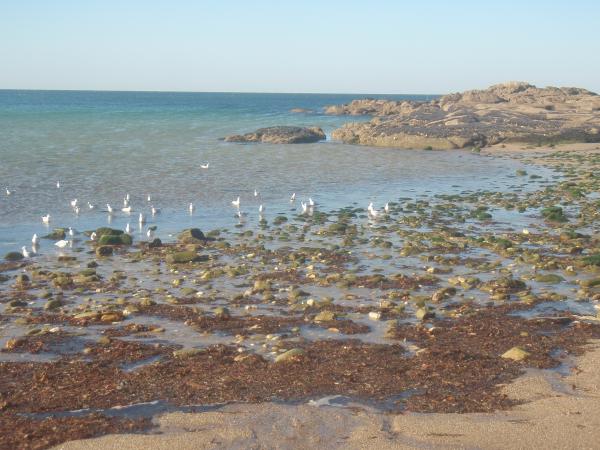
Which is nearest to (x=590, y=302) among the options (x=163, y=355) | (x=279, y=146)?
(x=163, y=355)

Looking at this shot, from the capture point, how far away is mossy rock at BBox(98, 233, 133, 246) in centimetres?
1752

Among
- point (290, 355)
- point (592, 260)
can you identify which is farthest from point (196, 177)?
point (290, 355)

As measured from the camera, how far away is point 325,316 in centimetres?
1152

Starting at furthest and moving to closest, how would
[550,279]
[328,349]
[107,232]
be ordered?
[107,232], [550,279], [328,349]

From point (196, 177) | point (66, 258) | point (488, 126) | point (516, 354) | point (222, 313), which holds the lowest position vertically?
point (196, 177)

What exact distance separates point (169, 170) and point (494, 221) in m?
18.9

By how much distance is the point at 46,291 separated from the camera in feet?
44.0

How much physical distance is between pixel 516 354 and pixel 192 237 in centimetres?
1037

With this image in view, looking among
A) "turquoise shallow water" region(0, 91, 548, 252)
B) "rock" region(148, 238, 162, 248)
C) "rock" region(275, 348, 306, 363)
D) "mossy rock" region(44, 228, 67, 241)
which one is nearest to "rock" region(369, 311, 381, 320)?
"rock" region(275, 348, 306, 363)

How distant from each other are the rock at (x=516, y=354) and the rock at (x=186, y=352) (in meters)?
4.15

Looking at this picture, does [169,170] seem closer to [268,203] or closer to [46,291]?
[268,203]

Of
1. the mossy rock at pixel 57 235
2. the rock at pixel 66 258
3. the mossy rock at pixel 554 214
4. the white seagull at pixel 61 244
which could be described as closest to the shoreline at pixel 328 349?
the rock at pixel 66 258

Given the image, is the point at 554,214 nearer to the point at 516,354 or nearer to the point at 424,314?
the point at 424,314

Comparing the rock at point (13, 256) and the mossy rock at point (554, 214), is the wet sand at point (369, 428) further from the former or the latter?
the mossy rock at point (554, 214)
